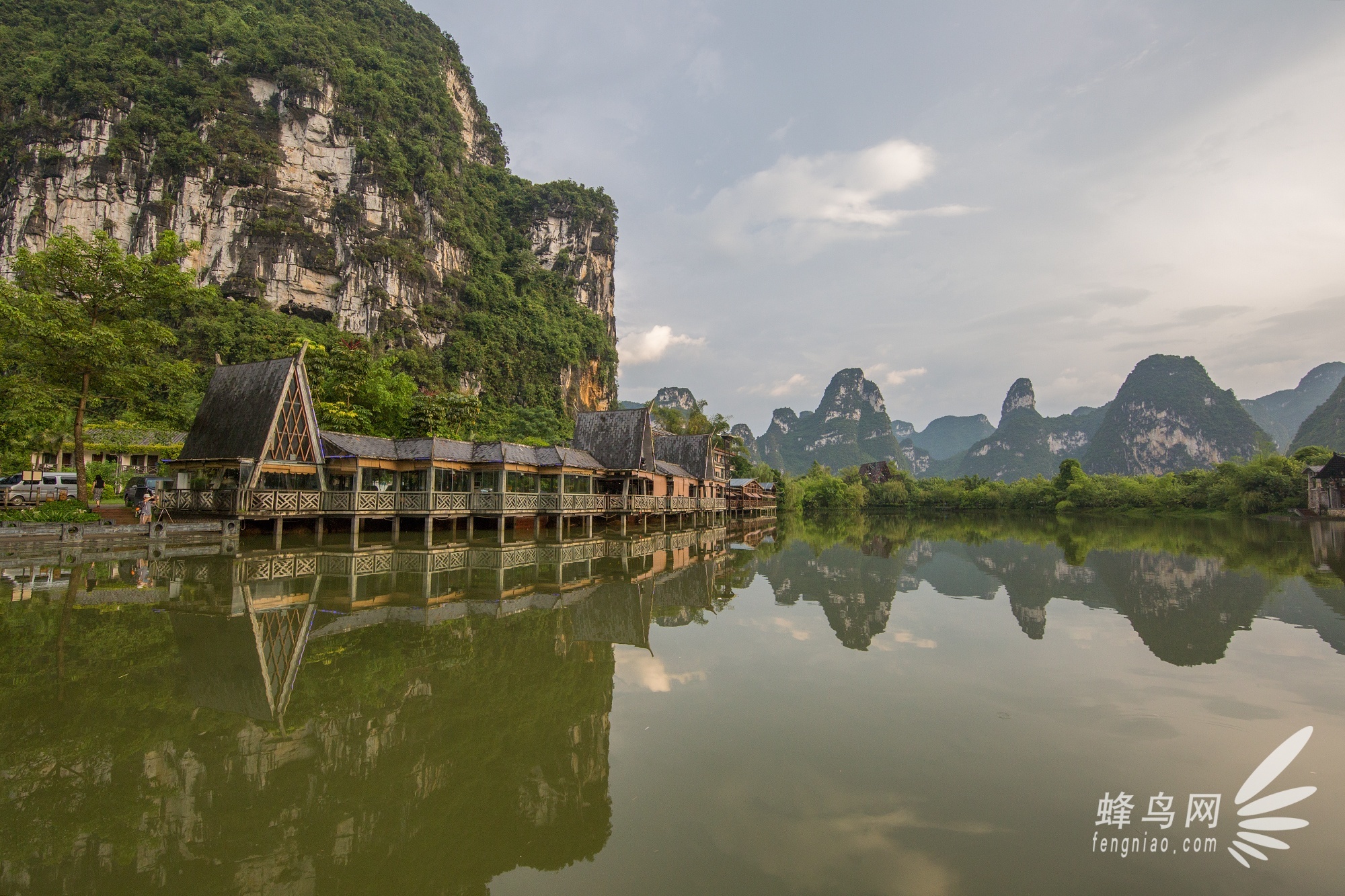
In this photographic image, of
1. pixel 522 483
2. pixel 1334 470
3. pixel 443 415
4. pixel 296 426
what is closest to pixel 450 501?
pixel 296 426

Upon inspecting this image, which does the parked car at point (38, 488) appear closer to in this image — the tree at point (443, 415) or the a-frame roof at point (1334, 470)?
the tree at point (443, 415)

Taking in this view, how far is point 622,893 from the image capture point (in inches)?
137

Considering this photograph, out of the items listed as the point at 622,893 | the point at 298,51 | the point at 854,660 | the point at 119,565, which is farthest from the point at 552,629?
the point at 298,51

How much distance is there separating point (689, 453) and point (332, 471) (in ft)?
73.4

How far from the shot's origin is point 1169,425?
122375 millimetres

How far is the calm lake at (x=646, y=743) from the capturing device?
3697 millimetres

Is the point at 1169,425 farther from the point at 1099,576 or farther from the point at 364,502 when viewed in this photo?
the point at 364,502

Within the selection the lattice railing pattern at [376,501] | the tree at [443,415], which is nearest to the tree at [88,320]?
the lattice railing pattern at [376,501]

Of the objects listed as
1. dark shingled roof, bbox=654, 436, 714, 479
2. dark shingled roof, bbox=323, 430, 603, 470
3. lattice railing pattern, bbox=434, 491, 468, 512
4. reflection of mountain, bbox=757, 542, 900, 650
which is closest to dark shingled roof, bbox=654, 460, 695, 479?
dark shingled roof, bbox=654, 436, 714, 479

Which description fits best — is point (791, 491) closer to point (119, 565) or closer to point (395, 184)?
point (395, 184)

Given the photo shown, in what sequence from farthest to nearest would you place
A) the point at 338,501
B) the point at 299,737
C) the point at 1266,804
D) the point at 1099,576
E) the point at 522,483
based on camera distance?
the point at 522,483, the point at 338,501, the point at 1099,576, the point at 299,737, the point at 1266,804

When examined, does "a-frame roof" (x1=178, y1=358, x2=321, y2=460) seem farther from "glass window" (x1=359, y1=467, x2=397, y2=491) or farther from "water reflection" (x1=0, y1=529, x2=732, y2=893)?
"water reflection" (x1=0, y1=529, x2=732, y2=893)

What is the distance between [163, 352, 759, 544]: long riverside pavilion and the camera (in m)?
18.1

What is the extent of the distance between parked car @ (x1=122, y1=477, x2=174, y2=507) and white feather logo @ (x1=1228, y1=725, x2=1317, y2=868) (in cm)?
2543
